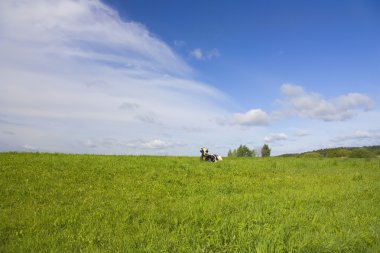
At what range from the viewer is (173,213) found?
10.9 meters

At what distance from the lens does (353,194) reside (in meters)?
15.4

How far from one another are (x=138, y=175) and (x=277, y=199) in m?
8.07

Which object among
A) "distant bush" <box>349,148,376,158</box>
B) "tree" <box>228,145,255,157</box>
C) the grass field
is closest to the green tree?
"tree" <box>228,145,255,157</box>

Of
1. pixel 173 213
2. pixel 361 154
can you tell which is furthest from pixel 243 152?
pixel 173 213

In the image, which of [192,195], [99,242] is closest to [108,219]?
[99,242]

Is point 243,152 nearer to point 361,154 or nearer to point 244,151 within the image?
point 244,151

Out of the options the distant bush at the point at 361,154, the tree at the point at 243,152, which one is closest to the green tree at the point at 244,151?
the tree at the point at 243,152

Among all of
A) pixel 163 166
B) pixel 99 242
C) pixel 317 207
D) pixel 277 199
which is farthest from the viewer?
pixel 163 166

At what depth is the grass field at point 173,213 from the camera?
823cm

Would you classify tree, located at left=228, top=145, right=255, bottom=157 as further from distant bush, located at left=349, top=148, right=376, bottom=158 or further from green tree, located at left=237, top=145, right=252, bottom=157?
distant bush, located at left=349, top=148, right=376, bottom=158

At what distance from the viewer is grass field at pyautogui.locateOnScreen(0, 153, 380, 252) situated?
324 inches

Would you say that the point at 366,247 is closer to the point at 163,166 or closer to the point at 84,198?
the point at 84,198

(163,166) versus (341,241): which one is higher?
(163,166)

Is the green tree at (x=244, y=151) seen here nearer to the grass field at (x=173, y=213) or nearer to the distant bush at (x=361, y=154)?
the distant bush at (x=361, y=154)
